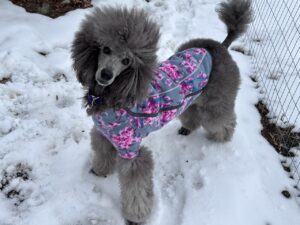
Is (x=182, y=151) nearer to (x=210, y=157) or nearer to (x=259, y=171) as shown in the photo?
(x=210, y=157)

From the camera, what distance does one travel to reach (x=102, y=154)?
3248mm

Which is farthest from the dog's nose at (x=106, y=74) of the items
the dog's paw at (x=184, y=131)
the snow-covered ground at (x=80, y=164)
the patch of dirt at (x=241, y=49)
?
the patch of dirt at (x=241, y=49)

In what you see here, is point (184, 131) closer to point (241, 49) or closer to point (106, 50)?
point (106, 50)

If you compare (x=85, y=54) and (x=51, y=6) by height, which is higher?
(x=85, y=54)

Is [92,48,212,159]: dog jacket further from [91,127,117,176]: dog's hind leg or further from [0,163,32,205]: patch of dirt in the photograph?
[0,163,32,205]: patch of dirt

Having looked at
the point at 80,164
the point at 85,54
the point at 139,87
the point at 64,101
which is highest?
the point at 85,54

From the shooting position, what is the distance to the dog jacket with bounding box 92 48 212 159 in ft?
8.86

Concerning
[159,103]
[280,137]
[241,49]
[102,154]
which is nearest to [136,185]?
[102,154]

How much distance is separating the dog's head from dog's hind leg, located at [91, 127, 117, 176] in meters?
0.76

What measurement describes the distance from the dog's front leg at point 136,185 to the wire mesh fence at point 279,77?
155 cm

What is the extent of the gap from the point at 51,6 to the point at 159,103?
305 cm

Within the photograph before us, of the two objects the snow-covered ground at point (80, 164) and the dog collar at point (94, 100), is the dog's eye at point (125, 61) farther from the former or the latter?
the snow-covered ground at point (80, 164)

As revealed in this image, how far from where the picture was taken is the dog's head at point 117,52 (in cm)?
229

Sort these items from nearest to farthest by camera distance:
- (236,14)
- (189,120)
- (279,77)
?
(236,14)
(189,120)
(279,77)
